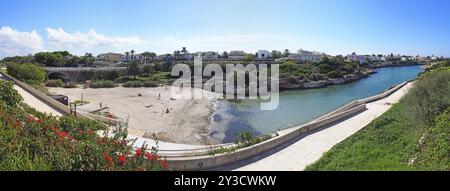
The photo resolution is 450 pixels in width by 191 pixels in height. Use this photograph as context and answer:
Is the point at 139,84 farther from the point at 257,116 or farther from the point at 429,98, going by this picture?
the point at 429,98

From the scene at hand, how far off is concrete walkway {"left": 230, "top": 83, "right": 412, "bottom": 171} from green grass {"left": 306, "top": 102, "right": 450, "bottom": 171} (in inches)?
18.1

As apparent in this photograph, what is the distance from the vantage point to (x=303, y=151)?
10680 mm

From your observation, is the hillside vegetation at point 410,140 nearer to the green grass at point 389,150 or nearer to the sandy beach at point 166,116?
the green grass at point 389,150

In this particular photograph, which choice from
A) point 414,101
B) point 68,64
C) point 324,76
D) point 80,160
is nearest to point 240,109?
point 414,101

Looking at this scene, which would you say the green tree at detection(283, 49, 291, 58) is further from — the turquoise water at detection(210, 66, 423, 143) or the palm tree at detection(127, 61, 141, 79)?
the turquoise water at detection(210, 66, 423, 143)

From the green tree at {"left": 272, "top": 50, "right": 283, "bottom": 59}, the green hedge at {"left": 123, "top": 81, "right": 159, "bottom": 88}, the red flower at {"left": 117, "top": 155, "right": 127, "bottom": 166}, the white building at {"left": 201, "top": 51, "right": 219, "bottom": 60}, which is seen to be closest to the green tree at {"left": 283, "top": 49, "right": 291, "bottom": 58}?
the green tree at {"left": 272, "top": 50, "right": 283, "bottom": 59}

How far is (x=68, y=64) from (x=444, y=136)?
76.1 m

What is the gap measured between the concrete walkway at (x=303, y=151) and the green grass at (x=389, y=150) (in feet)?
1.51

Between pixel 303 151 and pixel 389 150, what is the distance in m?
2.51

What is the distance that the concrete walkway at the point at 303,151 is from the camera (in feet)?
30.6

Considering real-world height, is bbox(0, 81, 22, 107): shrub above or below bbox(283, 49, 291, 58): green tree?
below

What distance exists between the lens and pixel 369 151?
9.53m

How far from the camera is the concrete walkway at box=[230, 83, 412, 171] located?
9.33 m
